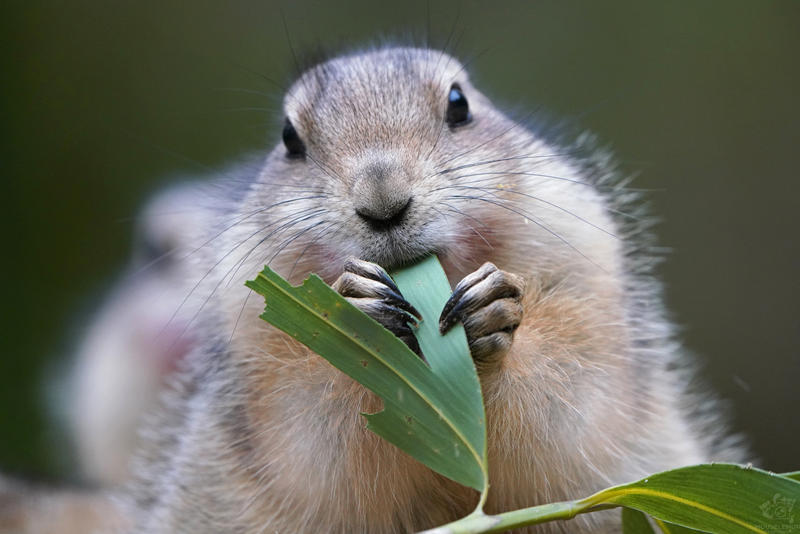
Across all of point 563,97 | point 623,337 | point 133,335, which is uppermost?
point 563,97

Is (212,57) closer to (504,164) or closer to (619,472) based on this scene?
(504,164)

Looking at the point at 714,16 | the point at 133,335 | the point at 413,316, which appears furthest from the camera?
the point at 714,16

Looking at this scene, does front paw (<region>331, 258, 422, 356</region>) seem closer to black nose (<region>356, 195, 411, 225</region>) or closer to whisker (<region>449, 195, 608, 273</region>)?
black nose (<region>356, 195, 411, 225</region>)

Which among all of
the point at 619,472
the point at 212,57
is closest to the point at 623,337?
the point at 619,472

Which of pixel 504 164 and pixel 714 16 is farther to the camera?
pixel 714 16

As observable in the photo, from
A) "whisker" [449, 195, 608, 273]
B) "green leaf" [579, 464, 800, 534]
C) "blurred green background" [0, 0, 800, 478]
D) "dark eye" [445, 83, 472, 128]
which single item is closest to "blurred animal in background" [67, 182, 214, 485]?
"blurred green background" [0, 0, 800, 478]

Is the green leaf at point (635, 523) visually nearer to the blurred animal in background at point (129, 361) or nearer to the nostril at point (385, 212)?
the nostril at point (385, 212)

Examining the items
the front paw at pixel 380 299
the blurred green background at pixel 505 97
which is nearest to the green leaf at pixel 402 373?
the front paw at pixel 380 299
